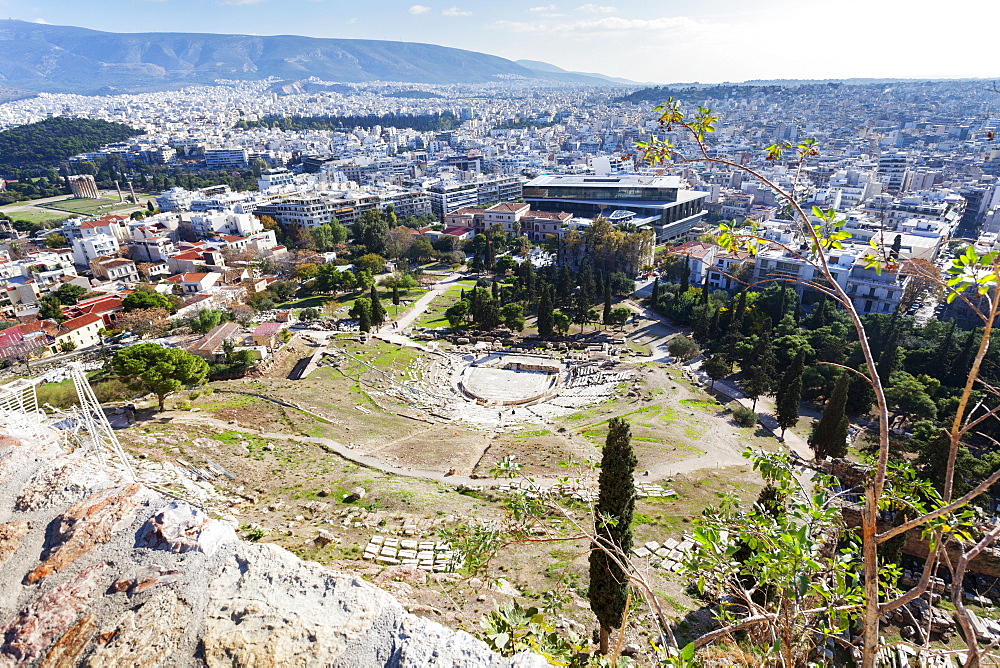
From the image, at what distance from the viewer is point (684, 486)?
20109 millimetres

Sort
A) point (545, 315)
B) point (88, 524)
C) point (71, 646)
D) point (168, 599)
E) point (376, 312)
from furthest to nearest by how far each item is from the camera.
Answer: point (376, 312), point (545, 315), point (88, 524), point (168, 599), point (71, 646)

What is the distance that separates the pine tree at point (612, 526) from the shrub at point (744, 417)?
58.8 ft

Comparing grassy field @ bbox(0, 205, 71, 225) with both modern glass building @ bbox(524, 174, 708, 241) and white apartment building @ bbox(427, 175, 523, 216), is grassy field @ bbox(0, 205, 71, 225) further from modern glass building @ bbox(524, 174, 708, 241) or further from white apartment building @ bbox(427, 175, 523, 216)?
modern glass building @ bbox(524, 174, 708, 241)

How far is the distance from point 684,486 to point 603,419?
753cm

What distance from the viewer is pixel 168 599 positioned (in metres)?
5.46

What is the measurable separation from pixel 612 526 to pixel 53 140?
147243mm

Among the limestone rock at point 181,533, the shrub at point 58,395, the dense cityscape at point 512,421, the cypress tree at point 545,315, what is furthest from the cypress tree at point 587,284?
the limestone rock at point 181,533

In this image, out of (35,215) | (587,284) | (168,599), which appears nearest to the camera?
(168,599)

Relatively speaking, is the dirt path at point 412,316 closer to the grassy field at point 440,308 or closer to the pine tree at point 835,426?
the grassy field at point 440,308

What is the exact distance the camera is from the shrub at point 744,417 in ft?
87.7

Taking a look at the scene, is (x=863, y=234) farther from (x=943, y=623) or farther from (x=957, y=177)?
(x=957, y=177)

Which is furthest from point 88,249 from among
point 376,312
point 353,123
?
point 353,123

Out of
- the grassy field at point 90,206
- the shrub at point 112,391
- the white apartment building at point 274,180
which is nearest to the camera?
the shrub at point 112,391

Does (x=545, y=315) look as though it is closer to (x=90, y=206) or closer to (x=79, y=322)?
(x=79, y=322)
